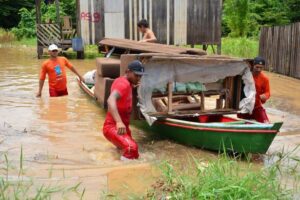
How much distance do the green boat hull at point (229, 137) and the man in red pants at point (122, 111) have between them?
0.97 metres

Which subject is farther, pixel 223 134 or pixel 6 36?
pixel 6 36

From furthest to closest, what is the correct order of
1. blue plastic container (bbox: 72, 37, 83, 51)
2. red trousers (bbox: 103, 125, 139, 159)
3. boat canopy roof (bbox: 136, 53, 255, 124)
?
1. blue plastic container (bbox: 72, 37, 83, 51)
2. boat canopy roof (bbox: 136, 53, 255, 124)
3. red trousers (bbox: 103, 125, 139, 159)

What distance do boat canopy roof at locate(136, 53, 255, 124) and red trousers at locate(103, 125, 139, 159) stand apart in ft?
2.45

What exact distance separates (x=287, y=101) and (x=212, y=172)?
24.2 ft

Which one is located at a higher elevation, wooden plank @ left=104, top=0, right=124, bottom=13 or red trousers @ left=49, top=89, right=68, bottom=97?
wooden plank @ left=104, top=0, right=124, bottom=13

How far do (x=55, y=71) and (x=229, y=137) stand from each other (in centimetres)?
466

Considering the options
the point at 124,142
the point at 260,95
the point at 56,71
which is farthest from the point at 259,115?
the point at 56,71

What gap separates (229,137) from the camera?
664cm

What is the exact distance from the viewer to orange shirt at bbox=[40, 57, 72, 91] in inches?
386

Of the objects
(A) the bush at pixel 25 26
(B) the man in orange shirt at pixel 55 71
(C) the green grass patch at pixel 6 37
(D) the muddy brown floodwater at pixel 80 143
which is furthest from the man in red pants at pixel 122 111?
(A) the bush at pixel 25 26

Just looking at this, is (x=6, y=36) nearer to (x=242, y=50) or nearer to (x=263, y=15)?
(x=263, y=15)

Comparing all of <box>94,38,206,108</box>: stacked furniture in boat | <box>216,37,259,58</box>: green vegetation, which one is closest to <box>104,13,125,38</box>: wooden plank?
<box>216,37,259,58</box>: green vegetation

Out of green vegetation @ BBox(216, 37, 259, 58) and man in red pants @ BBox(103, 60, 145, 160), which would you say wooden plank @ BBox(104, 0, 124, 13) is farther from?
man in red pants @ BBox(103, 60, 145, 160)

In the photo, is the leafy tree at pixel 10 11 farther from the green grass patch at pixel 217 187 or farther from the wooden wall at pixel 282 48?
the green grass patch at pixel 217 187
